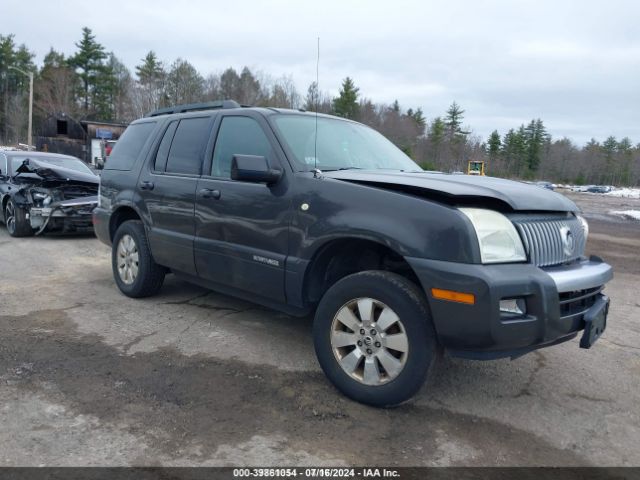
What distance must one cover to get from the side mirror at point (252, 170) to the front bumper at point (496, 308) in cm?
124

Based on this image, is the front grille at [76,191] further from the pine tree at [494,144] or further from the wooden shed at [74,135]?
the pine tree at [494,144]

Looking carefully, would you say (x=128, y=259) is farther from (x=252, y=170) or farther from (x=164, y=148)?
(x=252, y=170)

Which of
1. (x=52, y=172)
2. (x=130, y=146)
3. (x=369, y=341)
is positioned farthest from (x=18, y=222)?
(x=369, y=341)

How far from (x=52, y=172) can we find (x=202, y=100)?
144 feet

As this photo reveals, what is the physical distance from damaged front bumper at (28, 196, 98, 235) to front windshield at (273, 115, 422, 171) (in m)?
6.26

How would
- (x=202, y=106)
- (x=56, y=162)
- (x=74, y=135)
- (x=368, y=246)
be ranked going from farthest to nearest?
(x=74, y=135), (x=56, y=162), (x=202, y=106), (x=368, y=246)

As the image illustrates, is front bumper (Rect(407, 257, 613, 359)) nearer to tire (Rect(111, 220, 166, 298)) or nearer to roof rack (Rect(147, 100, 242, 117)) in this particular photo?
roof rack (Rect(147, 100, 242, 117))

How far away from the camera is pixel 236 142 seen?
4.23 metres

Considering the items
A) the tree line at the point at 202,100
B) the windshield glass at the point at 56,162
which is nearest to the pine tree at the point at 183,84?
the tree line at the point at 202,100

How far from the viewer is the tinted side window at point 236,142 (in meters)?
4.02

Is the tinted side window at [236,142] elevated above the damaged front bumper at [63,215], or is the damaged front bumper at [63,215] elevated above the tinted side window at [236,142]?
the tinted side window at [236,142]

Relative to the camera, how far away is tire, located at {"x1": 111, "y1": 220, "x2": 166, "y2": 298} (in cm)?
514

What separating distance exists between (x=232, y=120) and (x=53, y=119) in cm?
4443

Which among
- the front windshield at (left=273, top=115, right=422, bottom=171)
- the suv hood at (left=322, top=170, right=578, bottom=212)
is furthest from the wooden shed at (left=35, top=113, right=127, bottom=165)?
the suv hood at (left=322, top=170, right=578, bottom=212)
